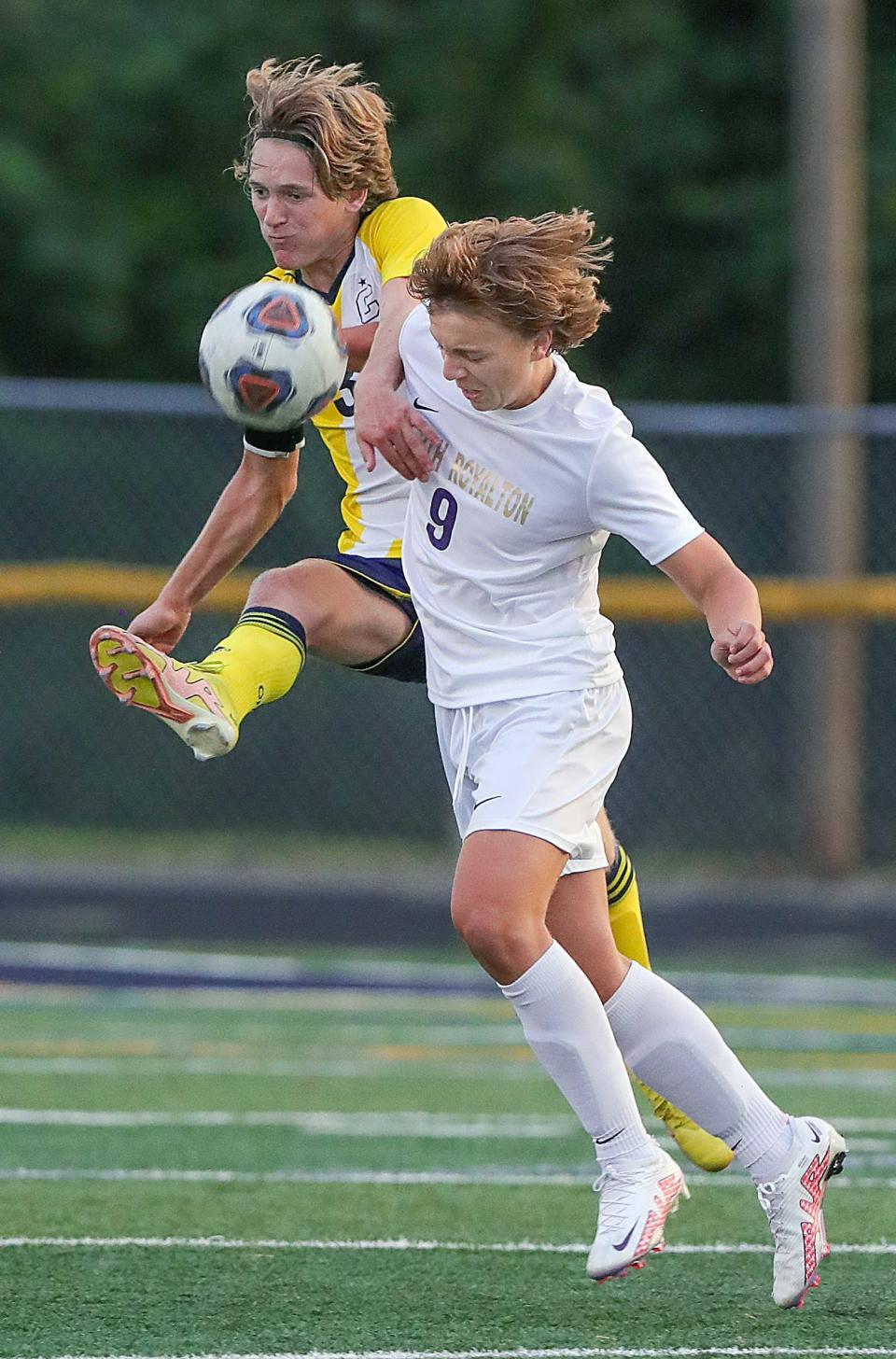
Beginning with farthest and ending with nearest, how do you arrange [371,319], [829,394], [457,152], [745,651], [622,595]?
[457,152], [829,394], [622,595], [371,319], [745,651]

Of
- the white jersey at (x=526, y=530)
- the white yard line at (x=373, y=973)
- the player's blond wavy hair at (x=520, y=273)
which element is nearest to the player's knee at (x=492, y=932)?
the white jersey at (x=526, y=530)

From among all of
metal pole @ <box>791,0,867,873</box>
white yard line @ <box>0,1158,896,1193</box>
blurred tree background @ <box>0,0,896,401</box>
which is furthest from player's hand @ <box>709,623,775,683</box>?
blurred tree background @ <box>0,0,896,401</box>

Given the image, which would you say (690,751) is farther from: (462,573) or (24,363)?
(462,573)

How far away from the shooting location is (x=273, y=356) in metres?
4.35

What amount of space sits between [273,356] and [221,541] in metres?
0.54

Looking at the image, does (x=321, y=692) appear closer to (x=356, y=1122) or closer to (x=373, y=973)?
(x=373, y=973)

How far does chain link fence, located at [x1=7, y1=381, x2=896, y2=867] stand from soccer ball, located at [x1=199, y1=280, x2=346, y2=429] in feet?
20.5

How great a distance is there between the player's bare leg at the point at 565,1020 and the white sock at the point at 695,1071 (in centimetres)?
11

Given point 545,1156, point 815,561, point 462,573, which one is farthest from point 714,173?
point 462,573

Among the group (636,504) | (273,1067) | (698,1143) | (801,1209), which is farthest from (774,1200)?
(273,1067)

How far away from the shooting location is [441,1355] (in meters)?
3.85

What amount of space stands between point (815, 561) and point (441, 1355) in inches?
289

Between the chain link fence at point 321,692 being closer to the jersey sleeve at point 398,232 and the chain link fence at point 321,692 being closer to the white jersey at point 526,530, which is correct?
the jersey sleeve at point 398,232

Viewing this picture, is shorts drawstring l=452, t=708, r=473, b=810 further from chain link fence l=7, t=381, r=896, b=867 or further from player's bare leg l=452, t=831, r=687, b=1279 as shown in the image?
chain link fence l=7, t=381, r=896, b=867
